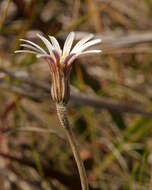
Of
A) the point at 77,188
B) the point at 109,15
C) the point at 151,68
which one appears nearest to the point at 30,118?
the point at 77,188

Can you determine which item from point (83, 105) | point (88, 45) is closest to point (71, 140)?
point (88, 45)

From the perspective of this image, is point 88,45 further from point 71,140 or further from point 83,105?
point 83,105

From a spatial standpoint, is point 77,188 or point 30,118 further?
point 30,118

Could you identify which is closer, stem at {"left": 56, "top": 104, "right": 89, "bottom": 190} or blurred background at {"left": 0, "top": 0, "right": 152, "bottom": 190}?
stem at {"left": 56, "top": 104, "right": 89, "bottom": 190}

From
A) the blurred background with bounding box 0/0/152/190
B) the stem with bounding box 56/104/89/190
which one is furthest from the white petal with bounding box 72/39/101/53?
the blurred background with bounding box 0/0/152/190

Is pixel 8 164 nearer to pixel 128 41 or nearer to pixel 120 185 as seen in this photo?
pixel 120 185

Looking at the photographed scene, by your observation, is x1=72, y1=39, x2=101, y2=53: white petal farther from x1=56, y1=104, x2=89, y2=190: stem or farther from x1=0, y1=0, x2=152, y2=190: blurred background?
x1=0, y1=0, x2=152, y2=190: blurred background

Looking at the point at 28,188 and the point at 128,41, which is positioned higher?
the point at 128,41

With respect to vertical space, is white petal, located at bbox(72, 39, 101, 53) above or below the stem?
above
